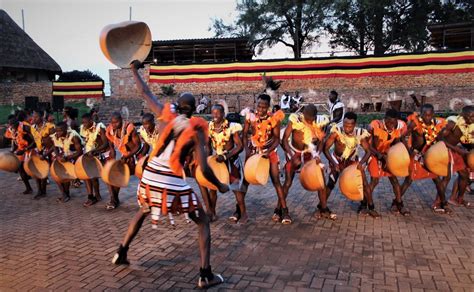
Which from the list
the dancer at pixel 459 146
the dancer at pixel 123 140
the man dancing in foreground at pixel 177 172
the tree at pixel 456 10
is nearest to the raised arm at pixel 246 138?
the dancer at pixel 123 140

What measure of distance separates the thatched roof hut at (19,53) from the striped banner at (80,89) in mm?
3578

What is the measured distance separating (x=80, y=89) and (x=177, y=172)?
3008cm

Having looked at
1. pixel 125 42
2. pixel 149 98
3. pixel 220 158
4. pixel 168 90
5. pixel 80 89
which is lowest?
pixel 220 158

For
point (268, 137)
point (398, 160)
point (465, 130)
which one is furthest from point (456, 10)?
point (268, 137)

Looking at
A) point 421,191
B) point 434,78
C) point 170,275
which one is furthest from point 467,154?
point 434,78

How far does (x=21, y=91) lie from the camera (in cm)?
3073

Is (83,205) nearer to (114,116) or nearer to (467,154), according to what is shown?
(114,116)

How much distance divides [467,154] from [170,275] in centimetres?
504

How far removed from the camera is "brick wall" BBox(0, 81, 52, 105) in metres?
30.3

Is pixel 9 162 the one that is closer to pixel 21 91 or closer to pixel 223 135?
pixel 223 135

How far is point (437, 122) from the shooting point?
21.8ft

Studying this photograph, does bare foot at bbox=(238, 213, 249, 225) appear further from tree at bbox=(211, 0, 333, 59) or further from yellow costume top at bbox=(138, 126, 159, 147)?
tree at bbox=(211, 0, 333, 59)

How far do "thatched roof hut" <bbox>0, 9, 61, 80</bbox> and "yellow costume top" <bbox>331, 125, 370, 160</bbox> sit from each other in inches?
1263

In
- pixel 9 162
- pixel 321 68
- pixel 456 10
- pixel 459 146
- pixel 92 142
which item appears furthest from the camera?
pixel 456 10
